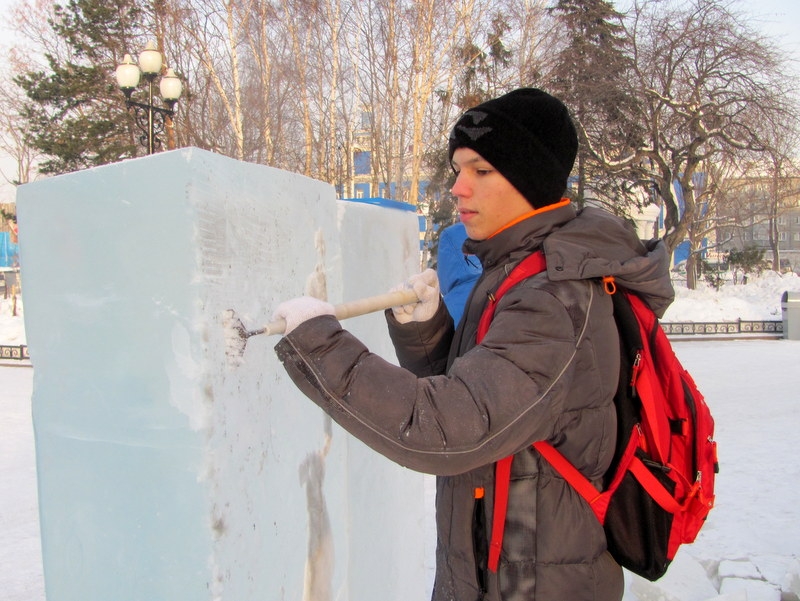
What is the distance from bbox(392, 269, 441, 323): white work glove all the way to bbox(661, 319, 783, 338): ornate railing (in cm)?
1272

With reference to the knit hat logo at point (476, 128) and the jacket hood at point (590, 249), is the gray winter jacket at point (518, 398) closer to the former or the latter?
the jacket hood at point (590, 249)

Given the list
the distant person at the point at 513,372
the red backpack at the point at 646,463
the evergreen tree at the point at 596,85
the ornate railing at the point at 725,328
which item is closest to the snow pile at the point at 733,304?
the ornate railing at the point at 725,328

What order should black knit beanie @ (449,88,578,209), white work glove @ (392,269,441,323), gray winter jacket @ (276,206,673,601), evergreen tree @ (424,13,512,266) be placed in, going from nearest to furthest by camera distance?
gray winter jacket @ (276,206,673,601) → black knit beanie @ (449,88,578,209) → white work glove @ (392,269,441,323) → evergreen tree @ (424,13,512,266)

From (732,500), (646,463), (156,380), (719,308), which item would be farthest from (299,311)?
(719,308)

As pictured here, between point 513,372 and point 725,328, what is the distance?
13.8 meters

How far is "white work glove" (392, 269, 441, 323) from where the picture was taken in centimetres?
140

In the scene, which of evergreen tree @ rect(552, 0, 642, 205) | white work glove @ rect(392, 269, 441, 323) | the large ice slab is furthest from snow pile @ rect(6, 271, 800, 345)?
white work glove @ rect(392, 269, 441, 323)

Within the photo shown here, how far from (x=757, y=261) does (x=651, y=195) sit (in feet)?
32.9

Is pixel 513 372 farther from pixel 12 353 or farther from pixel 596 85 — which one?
pixel 596 85

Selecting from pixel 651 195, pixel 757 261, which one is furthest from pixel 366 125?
pixel 757 261

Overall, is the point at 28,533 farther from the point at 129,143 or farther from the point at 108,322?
the point at 129,143

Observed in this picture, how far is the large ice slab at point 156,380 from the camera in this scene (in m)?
1.15

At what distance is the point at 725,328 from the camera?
1328cm

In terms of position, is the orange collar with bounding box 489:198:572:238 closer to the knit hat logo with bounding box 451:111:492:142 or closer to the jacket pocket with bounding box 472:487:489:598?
the knit hat logo with bounding box 451:111:492:142
